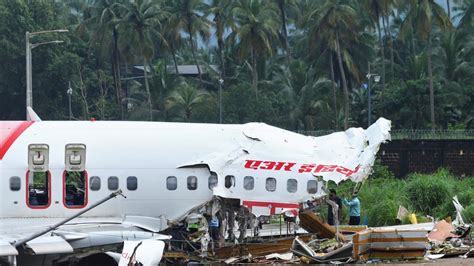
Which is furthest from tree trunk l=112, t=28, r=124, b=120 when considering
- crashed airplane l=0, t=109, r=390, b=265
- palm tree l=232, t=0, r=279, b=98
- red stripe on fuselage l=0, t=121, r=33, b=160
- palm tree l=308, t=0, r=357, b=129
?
crashed airplane l=0, t=109, r=390, b=265

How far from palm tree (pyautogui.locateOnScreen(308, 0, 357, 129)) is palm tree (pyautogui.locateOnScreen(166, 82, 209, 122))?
34.3ft

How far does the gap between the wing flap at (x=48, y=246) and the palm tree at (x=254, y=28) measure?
2463 inches

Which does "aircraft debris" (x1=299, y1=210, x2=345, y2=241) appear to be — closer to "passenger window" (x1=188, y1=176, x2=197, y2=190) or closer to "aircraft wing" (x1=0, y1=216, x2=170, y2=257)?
"passenger window" (x1=188, y1=176, x2=197, y2=190)

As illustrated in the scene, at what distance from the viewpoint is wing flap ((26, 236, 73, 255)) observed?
2094 centimetres

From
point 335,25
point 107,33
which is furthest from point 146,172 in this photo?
point 107,33

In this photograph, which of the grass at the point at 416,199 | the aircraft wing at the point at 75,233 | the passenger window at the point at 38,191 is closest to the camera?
the aircraft wing at the point at 75,233

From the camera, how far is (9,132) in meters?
Result: 23.8

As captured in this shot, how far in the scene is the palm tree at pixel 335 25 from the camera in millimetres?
79938

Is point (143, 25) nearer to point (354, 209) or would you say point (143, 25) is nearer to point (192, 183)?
point (354, 209)

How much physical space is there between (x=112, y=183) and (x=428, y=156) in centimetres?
3682

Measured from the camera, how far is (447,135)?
59.9m

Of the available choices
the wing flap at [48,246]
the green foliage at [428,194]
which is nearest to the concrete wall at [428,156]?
the green foliage at [428,194]

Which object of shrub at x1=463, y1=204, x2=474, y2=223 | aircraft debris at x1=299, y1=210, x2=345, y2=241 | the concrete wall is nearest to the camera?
aircraft debris at x1=299, y1=210, x2=345, y2=241

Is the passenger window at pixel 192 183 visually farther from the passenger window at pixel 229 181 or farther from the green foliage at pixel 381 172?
the green foliage at pixel 381 172
